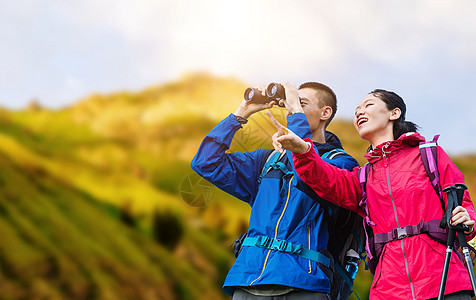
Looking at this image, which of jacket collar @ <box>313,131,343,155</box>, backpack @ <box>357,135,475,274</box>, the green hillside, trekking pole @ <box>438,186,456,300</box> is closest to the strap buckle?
backpack @ <box>357,135,475,274</box>

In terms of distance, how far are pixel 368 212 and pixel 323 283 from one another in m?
0.30

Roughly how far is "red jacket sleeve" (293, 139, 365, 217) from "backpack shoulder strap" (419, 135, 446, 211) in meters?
0.27

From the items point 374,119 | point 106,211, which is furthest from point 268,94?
point 106,211

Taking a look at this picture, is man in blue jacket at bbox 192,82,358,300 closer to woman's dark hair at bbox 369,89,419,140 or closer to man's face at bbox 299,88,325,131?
man's face at bbox 299,88,325,131

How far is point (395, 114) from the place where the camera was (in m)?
2.12

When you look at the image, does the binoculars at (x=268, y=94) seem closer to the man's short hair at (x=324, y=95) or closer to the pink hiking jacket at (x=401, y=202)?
the man's short hair at (x=324, y=95)

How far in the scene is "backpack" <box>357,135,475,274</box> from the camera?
1.73m

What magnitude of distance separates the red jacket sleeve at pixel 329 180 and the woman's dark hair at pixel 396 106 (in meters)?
0.25

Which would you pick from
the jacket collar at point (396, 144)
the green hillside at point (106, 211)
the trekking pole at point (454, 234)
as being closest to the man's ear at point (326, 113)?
the jacket collar at point (396, 144)

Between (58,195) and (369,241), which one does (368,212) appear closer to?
(369,241)

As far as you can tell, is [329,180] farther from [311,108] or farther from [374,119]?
[311,108]

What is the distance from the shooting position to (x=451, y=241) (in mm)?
1647

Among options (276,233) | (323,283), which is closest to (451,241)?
(323,283)

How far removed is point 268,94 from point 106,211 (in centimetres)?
650
